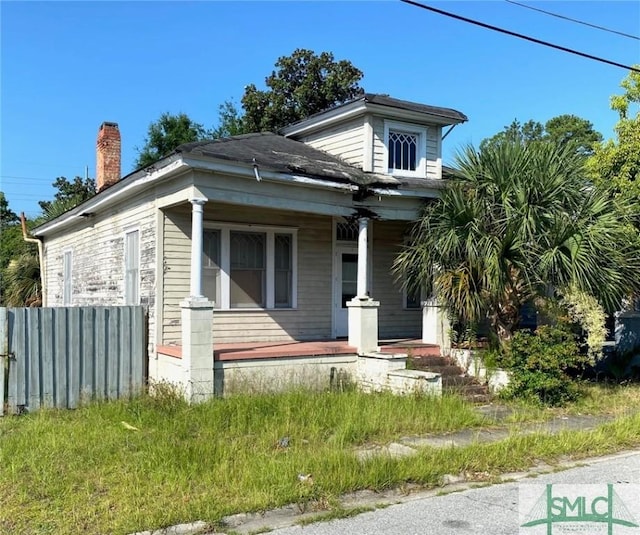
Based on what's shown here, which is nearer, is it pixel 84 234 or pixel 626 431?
pixel 626 431

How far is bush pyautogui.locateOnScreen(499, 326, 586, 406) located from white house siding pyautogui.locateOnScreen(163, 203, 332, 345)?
4.56 metres

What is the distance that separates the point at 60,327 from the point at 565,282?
8.61m

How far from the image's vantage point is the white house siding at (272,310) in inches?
452

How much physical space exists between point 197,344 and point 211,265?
116 inches

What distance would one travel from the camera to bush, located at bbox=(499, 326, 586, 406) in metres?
10.1

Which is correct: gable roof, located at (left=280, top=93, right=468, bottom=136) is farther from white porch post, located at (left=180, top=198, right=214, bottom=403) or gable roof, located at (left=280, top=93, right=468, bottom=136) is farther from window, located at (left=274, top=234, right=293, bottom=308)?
white porch post, located at (left=180, top=198, right=214, bottom=403)

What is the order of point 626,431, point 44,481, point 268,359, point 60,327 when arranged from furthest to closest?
point 268,359 → point 60,327 → point 626,431 → point 44,481

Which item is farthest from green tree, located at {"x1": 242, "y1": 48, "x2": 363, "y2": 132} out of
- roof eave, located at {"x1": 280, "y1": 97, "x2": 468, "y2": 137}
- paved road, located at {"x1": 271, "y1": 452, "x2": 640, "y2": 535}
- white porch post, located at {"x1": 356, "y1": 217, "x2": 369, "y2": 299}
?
paved road, located at {"x1": 271, "y1": 452, "x2": 640, "y2": 535}

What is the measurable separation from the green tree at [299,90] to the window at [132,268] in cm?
1932

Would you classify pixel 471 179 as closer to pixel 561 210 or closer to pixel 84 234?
pixel 561 210

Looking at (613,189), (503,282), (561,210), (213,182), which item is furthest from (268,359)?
(613,189)

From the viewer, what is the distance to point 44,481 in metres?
5.68

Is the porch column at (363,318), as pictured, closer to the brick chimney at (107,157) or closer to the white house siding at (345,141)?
the white house siding at (345,141)

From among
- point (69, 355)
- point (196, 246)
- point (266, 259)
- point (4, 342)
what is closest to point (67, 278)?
point (266, 259)
